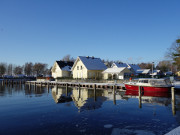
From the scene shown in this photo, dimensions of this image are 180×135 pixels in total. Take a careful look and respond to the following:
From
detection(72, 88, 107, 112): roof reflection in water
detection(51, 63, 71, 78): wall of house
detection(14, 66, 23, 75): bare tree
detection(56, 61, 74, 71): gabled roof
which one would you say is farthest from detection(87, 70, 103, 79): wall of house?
detection(14, 66, 23, 75): bare tree

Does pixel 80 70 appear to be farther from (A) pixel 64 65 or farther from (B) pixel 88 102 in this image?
(B) pixel 88 102

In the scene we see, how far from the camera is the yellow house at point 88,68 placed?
46516 millimetres

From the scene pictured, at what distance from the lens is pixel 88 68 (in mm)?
45812

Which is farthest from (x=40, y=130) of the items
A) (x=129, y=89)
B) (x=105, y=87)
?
(x=105, y=87)

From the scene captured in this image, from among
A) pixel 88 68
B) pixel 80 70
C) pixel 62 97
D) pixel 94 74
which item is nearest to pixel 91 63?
pixel 88 68

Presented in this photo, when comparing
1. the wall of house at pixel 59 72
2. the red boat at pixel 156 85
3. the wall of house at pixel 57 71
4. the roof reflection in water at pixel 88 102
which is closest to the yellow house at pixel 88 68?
the wall of house at pixel 59 72

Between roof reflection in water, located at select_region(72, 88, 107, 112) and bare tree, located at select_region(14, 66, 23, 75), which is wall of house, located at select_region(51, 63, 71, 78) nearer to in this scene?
roof reflection in water, located at select_region(72, 88, 107, 112)

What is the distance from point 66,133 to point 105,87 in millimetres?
22910

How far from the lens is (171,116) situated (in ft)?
43.1

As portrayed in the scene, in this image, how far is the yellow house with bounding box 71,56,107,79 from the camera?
153 feet

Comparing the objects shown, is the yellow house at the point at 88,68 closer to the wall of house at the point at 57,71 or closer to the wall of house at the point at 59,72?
the wall of house at the point at 59,72

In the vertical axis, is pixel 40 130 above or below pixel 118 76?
below

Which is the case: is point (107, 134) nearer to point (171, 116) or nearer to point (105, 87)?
point (171, 116)

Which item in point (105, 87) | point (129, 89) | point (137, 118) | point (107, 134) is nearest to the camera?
point (107, 134)
